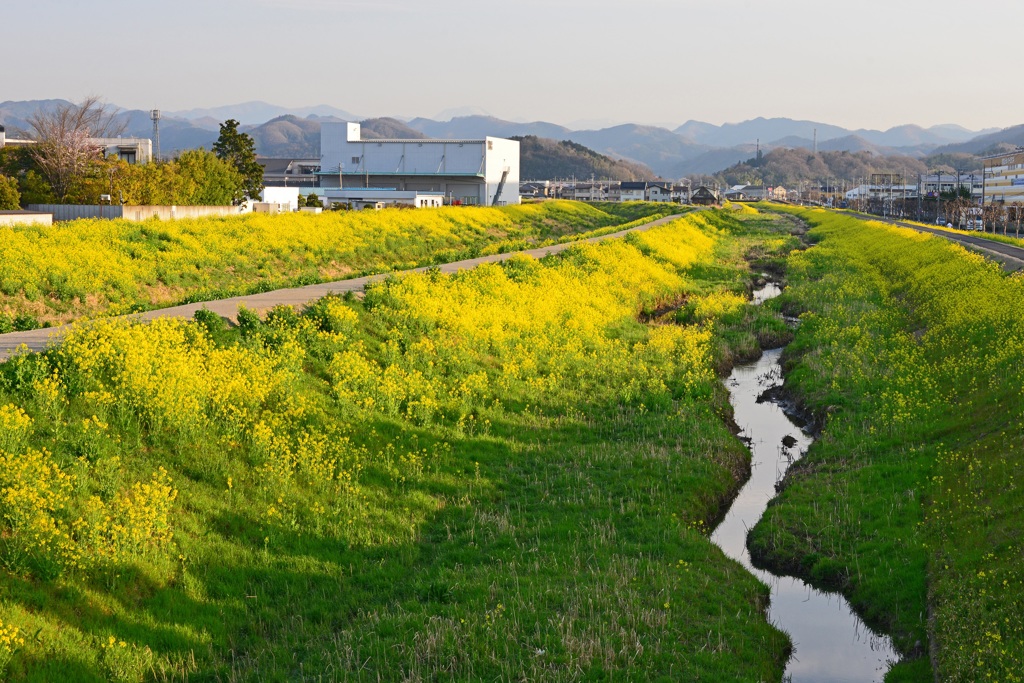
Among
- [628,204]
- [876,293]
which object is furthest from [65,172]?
[628,204]

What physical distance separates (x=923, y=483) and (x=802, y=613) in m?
3.89

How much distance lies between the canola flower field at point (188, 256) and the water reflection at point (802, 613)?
14367 mm

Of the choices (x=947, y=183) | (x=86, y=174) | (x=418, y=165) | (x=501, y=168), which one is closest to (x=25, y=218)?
(x=86, y=174)

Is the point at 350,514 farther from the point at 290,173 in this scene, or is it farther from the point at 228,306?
the point at 290,173

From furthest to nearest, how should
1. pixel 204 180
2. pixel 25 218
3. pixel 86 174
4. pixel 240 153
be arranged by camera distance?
pixel 240 153 → pixel 204 180 → pixel 86 174 → pixel 25 218

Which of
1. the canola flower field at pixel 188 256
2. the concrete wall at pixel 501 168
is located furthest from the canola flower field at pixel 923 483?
the concrete wall at pixel 501 168

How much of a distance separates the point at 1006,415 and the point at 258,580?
498 inches

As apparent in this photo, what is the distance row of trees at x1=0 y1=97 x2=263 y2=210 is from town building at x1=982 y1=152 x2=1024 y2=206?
103 m

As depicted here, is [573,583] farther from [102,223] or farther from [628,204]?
[628,204]

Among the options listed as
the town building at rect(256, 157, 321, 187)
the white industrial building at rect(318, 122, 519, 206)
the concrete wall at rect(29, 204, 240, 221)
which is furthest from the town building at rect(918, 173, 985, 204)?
the concrete wall at rect(29, 204, 240, 221)

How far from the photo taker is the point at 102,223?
3600cm

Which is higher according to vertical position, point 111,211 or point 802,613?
point 111,211

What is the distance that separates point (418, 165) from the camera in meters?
119

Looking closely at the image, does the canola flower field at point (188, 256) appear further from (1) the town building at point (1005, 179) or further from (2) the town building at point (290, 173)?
(1) the town building at point (1005, 179)
